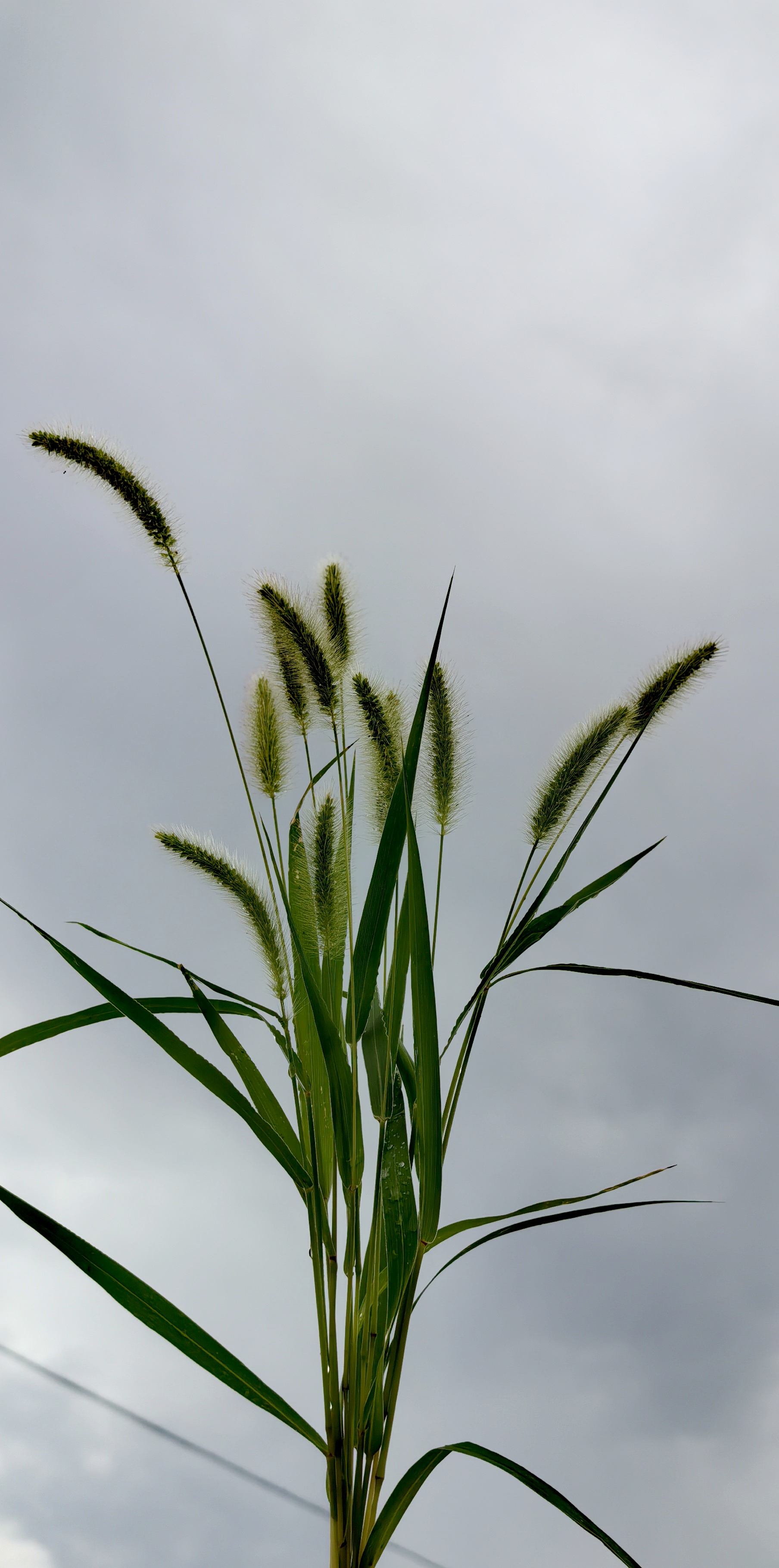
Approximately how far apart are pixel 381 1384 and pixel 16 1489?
1013 mm

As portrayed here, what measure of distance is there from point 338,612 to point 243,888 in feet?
1.14

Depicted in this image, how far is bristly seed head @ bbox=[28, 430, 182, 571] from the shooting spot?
957 mm

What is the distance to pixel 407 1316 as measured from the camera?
→ 0.78 metres

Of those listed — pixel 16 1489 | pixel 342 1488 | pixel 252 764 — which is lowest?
pixel 16 1489

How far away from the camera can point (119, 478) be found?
3.22ft

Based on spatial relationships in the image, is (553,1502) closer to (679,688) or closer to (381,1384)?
(381,1384)

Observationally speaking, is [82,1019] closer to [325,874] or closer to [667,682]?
[325,874]

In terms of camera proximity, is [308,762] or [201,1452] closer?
[308,762]

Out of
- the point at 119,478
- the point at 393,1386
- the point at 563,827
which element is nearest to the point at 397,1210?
the point at 393,1386

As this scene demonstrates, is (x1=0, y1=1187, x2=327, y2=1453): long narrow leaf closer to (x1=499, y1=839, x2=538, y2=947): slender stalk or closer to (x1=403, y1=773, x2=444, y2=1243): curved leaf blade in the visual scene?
(x1=403, y1=773, x2=444, y2=1243): curved leaf blade

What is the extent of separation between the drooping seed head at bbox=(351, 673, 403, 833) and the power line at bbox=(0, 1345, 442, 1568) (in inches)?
53.2

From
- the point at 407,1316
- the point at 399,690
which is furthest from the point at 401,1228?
the point at 399,690

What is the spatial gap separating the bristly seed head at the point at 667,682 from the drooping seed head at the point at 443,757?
22cm

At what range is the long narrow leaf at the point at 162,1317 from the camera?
67cm
